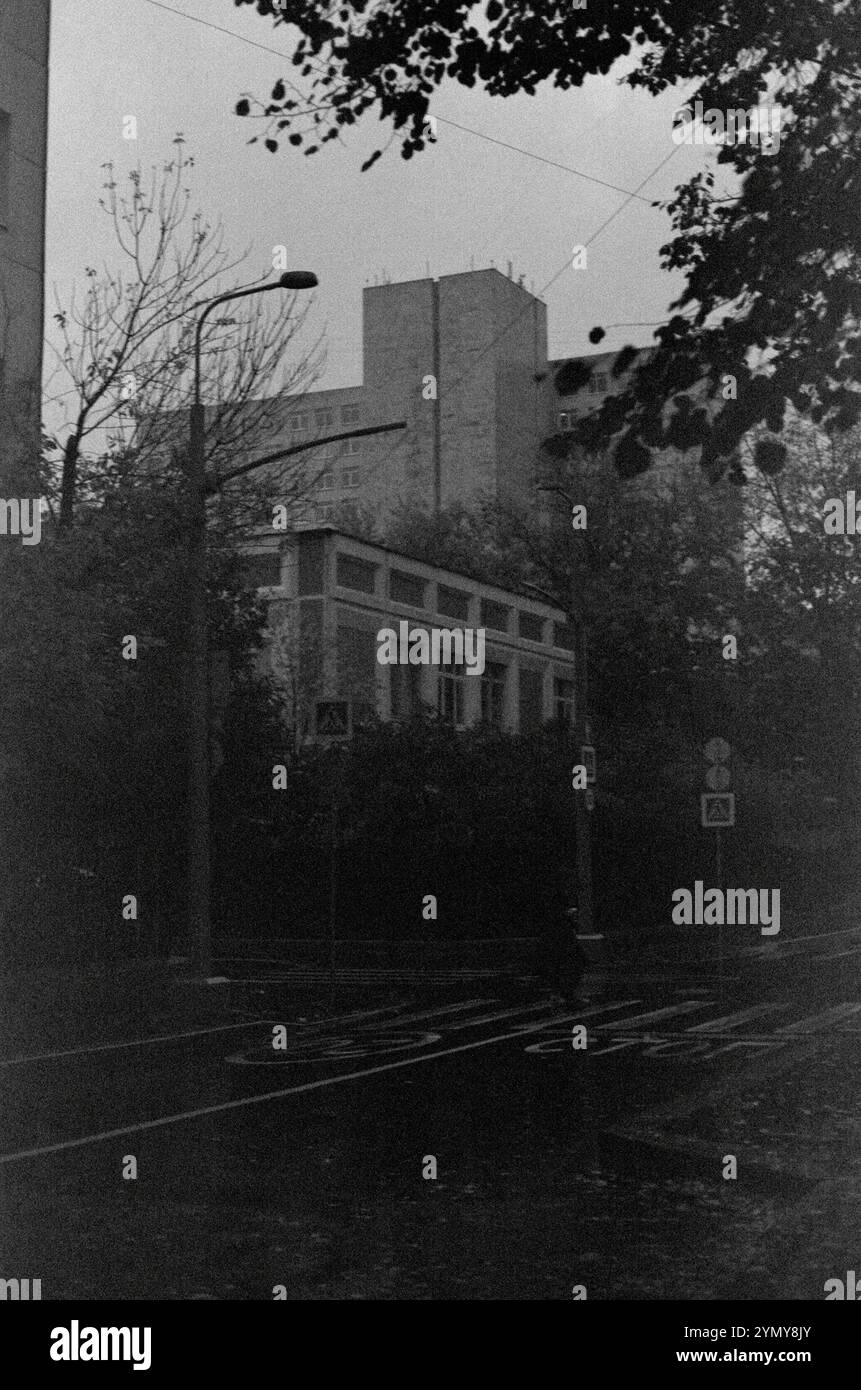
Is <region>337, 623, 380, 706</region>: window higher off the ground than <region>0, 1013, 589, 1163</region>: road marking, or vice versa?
<region>337, 623, 380, 706</region>: window

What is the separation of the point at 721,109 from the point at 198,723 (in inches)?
462

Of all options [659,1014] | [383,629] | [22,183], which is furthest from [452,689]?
[659,1014]

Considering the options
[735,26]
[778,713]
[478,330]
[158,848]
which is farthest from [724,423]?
[478,330]

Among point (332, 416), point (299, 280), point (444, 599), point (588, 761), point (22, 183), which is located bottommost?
point (588, 761)

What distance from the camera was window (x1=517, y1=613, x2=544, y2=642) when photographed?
54656mm

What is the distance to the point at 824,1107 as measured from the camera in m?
11.6

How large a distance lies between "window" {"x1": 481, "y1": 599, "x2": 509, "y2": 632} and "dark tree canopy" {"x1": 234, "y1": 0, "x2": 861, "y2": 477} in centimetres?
4222

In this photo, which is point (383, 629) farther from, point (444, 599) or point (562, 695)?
Answer: point (562, 695)

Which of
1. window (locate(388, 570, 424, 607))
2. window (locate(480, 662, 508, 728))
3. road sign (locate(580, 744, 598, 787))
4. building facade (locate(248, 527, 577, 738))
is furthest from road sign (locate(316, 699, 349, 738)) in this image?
window (locate(480, 662, 508, 728))

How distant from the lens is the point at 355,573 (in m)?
45.3

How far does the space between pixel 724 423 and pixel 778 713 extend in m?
38.3

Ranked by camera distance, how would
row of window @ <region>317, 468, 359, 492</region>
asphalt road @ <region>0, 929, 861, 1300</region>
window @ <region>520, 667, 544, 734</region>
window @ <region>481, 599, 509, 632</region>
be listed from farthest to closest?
1. row of window @ <region>317, 468, 359, 492</region>
2. window @ <region>520, 667, 544, 734</region>
3. window @ <region>481, 599, 509, 632</region>
4. asphalt road @ <region>0, 929, 861, 1300</region>

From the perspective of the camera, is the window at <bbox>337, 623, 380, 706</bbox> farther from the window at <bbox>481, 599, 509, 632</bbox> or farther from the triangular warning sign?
the triangular warning sign

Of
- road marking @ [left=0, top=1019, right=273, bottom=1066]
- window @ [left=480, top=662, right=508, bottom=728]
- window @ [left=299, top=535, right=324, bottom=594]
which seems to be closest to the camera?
road marking @ [left=0, top=1019, right=273, bottom=1066]
